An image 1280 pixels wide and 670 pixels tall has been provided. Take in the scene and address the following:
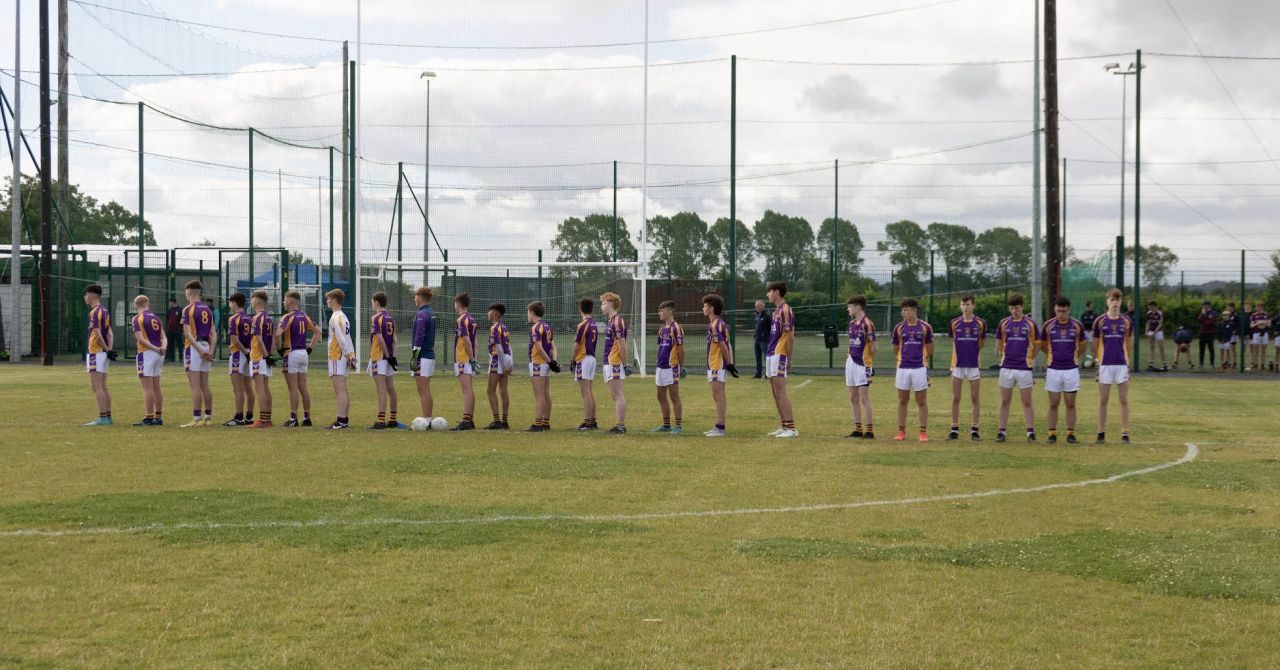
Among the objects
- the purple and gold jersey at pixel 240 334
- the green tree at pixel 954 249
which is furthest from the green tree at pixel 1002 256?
the purple and gold jersey at pixel 240 334

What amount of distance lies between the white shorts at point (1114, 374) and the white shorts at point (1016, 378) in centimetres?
93

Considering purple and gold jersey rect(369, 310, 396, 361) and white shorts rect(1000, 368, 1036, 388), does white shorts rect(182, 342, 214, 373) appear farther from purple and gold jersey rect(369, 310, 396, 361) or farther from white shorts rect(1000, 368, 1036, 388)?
white shorts rect(1000, 368, 1036, 388)

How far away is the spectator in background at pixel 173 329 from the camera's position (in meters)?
30.6

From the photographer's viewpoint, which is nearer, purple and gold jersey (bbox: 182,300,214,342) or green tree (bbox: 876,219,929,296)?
purple and gold jersey (bbox: 182,300,214,342)

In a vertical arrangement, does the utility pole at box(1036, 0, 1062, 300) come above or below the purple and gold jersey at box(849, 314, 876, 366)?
above

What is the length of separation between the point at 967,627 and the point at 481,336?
26.6 meters

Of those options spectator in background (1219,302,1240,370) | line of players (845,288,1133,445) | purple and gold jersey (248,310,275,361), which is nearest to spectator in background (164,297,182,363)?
purple and gold jersey (248,310,275,361)

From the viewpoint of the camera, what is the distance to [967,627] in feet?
19.4

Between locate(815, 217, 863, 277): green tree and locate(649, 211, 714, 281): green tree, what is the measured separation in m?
3.59

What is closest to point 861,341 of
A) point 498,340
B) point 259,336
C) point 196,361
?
point 498,340

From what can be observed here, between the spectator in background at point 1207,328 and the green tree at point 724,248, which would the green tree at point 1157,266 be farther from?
the green tree at point 724,248

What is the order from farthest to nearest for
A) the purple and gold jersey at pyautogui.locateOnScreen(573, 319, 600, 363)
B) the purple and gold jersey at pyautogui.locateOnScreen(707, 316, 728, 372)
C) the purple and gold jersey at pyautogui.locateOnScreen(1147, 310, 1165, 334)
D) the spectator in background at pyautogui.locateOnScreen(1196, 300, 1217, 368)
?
the spectator in background at pyautogui.locateOnScreen(1196, 300, 1217, 368) < the purple and gold jersey at pyautogui.locateOnScreen(1147, 310, 1165, 334) < the purple and gold jersey at pyautogui.locateOnScreen(573, 319, 600, 363) < the purple and gold jersey at pyautogui.locateOnScreen(707, 316, 728, 372)

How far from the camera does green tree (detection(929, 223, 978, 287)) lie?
35.9 meters

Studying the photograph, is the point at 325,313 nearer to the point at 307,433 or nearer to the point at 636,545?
the point at 307,433
